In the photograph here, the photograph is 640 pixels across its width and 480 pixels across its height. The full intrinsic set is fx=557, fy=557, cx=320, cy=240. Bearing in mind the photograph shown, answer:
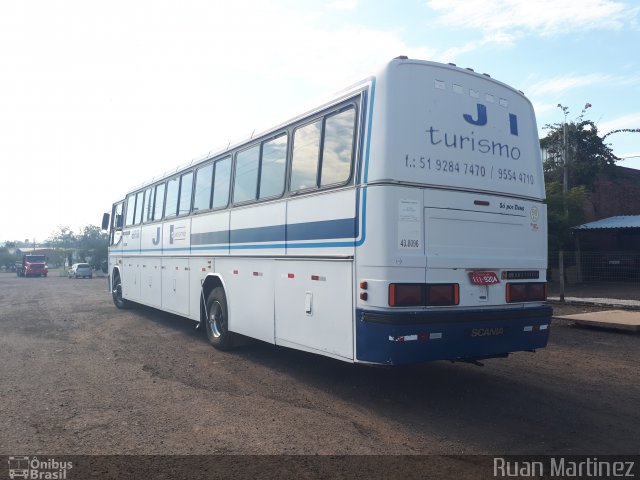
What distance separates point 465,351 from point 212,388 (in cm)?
318

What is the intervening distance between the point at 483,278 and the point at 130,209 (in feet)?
38.3

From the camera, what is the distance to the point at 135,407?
6.23 metres

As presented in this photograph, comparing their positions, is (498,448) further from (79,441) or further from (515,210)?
(79,441)

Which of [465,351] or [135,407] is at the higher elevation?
[465,351]

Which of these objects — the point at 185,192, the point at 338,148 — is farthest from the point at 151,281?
the point at 338,148

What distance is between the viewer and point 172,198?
39.8 ft

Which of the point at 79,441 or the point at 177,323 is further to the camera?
the point at 177,323

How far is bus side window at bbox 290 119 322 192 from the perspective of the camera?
688 centimetres

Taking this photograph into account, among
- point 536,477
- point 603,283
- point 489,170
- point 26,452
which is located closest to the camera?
point 536,477

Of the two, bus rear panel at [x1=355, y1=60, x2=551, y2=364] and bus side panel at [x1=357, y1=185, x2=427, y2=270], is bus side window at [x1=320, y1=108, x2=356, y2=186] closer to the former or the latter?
bus rear panel at [x1=355, y1=60, x2=551, y2=364]

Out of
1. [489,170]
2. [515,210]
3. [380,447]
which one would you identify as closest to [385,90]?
[489,170]

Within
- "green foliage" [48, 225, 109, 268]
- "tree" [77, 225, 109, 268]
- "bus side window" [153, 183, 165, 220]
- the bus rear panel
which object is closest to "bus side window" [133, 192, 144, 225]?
"bus side window" [153, 183, 165, 220]

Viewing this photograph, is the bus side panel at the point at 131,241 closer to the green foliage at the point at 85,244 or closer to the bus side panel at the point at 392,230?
the bus side panel at the point at 392,230

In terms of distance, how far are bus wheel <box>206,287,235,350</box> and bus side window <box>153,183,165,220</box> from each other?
12.5ft
